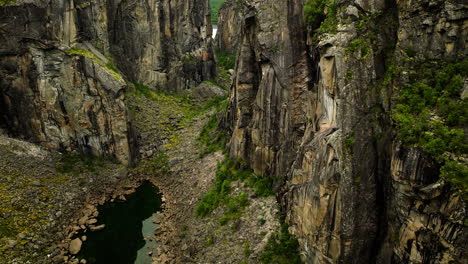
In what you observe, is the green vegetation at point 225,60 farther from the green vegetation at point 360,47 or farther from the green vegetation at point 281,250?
the green vegetation at point 360,47

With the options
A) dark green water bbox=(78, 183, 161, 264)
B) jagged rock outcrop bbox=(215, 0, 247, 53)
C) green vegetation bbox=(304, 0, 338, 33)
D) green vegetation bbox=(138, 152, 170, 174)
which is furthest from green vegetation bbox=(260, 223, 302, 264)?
jagged rock outcrop bbox=(215, 0, 247, 53)

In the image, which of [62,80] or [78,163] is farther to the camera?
[62,80]

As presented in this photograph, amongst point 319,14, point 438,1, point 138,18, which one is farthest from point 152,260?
point 138,18

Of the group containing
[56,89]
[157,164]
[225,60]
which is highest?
[225,60]

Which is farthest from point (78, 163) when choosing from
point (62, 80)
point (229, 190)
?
point (229, 190)

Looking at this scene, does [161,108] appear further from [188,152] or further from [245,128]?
[245,128]

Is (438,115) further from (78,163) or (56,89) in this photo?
(56,89)

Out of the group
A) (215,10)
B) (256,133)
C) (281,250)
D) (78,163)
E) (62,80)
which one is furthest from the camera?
(215,10)


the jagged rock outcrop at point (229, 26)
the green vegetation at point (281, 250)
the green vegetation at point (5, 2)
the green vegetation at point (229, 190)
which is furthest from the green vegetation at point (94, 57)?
the jagged rock outcrop at point (229, 26)
